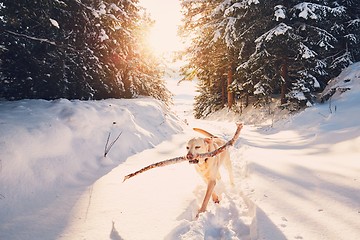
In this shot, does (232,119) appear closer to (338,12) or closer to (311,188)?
(338,12)

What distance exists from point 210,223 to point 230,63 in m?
17.1

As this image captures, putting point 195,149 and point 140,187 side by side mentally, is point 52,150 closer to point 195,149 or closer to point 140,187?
point 140,187

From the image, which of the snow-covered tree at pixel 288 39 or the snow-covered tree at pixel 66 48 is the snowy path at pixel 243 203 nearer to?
the snow-covered tree at pixel 66 48

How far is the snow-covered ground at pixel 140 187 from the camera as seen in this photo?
10.5 feet

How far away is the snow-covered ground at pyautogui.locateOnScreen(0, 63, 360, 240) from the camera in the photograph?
321cm

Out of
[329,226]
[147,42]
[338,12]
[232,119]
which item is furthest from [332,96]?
[329,226]

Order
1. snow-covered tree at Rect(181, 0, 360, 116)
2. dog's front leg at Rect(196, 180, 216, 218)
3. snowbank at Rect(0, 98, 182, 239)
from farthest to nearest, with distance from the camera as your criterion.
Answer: snow-covered tree at Rect(181, 0, 360, 116) < snowbank at Rect(0, 98, 182, 239) < dog's front leg at Rect(196, 180, 216, 218)

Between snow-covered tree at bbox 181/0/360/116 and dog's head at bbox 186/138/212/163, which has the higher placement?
snow-covered tree at bbox 181/0/360/116

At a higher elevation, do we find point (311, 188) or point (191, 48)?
point (191, 48)

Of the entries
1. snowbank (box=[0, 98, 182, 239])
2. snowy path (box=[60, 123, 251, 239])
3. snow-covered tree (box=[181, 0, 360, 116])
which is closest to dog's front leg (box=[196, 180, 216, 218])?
snowy path (box=[60, 123, 251, 239])

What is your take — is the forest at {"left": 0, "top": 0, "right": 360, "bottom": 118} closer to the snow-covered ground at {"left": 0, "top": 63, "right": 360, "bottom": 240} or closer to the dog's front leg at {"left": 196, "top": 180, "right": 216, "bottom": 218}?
the snow-covered ground at {"left": 0, "top": 63, "right": 360, "bottom": 240}

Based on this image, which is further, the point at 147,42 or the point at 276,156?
the point at 147,42

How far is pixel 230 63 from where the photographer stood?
63.0 feet

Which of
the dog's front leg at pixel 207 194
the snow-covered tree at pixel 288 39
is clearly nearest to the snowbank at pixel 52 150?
the dog's front leg at pixel 207 194
